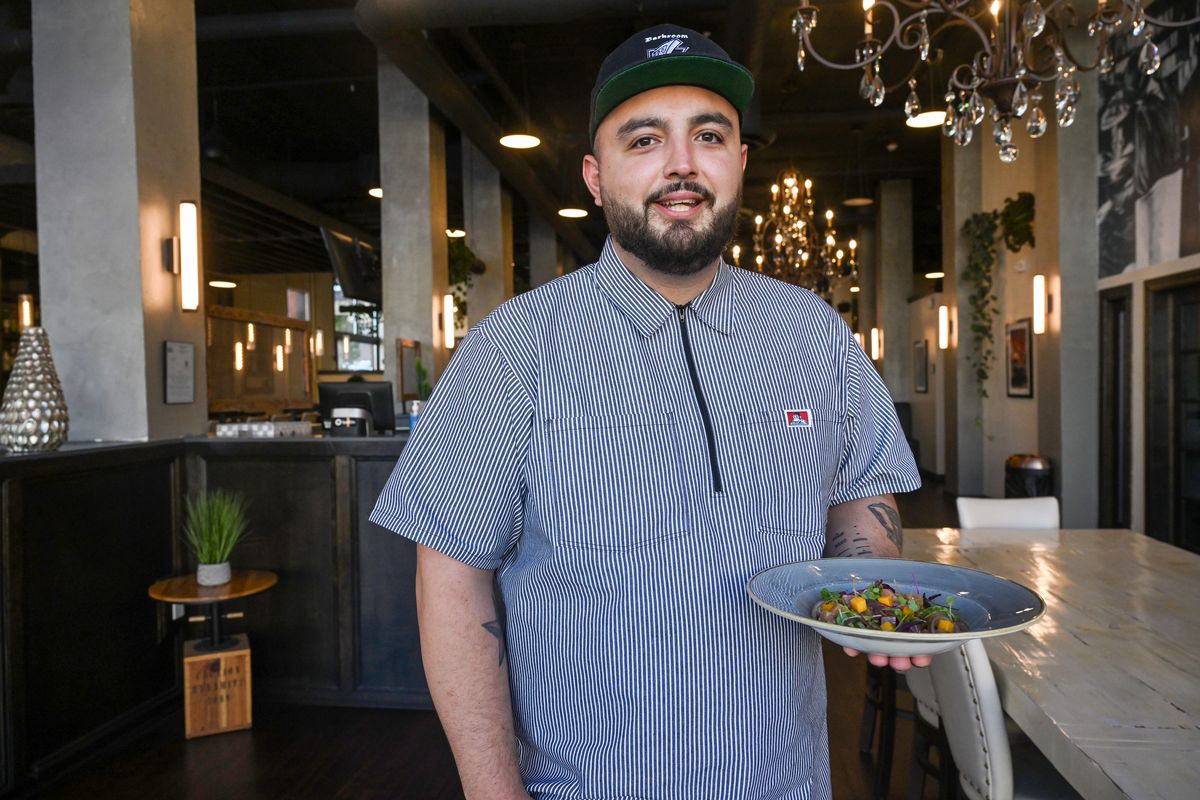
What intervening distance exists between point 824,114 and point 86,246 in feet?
25.8

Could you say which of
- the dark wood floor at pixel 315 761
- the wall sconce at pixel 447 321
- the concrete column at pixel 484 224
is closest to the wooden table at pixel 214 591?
the dark wood floor at pixel 315 761

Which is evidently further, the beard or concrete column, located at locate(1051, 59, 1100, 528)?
concrete column, located at locate(1051, 59, 1100, 528)

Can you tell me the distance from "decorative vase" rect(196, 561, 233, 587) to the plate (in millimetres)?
3108

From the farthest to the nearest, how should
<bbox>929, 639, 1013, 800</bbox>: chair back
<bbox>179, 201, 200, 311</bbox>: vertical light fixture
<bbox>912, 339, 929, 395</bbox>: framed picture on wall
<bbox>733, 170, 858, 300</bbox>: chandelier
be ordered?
<bbox>912, 339, 929, 395</bbox>: framed picture on wall
<bbox>733, 170, 858, 300</bbox>: chandelier
<bbox>179, 201, 200, 311</bbox>: vertical light fixture
<bbox>929, 639, 1013, 800</bbox>: chair back

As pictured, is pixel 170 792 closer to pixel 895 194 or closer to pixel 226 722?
pixel 226 722

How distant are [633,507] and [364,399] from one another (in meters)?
4.35

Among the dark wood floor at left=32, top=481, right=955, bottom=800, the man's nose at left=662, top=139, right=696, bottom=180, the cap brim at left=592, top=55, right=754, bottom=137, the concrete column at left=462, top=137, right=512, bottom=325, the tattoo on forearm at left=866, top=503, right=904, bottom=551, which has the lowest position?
the dark wood floor at left=32, top=481, right=955, bottom=800

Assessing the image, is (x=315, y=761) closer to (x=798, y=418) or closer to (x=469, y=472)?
(x=469, y=472)

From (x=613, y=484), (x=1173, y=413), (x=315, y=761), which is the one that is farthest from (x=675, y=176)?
(x=1173, y=413)

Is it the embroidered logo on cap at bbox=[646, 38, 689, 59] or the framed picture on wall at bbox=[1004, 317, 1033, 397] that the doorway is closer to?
the framed picture on wall at bbox=[1004, 317, 1033, 397]

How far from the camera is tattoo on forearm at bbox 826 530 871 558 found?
4.42 feet

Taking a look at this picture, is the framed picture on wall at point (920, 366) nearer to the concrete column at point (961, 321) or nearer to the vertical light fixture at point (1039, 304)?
the concrete column at point (961, 321)

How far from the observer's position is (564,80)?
880 centimetres

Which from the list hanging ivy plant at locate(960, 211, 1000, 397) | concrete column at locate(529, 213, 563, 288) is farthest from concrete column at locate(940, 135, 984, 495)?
concrete column at locate(529, 213, 563, 288)
